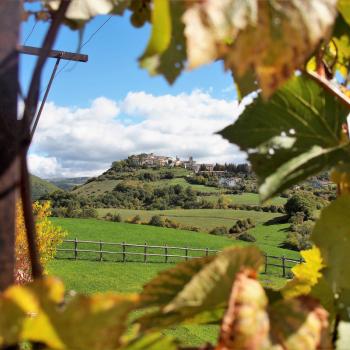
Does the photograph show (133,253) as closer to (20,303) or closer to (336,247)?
(336,247)

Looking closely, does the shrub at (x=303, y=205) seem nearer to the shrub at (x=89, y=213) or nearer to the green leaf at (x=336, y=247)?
the shrub at (x=89, y=213)

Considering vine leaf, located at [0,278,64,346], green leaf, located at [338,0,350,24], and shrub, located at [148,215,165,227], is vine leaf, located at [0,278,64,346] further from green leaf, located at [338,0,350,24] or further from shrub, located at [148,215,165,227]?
shrub, located at [148,215,165,227]

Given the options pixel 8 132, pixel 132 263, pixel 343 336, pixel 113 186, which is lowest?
pixel 132 263

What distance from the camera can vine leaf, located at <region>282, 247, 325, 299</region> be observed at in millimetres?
337

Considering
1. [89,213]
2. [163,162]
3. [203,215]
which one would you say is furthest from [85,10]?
[163,162]

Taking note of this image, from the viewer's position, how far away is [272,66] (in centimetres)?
20

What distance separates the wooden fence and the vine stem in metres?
15.0

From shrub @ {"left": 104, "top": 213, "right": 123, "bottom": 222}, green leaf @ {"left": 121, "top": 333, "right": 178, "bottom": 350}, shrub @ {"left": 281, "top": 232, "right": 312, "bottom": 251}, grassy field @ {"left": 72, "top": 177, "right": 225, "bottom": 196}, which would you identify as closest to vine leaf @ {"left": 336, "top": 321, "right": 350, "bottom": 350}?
green leaf @ {"left": 121, "top": 333, "right": 178, "bottom": 350}

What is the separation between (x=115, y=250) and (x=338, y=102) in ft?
54.0

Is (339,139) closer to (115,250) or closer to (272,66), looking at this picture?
(272,66)

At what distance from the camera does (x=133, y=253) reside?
626 inches

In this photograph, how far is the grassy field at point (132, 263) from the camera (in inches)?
442

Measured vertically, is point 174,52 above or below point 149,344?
above

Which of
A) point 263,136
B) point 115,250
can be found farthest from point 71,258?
point 263,136
